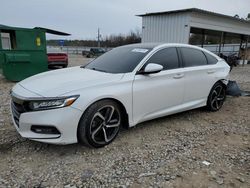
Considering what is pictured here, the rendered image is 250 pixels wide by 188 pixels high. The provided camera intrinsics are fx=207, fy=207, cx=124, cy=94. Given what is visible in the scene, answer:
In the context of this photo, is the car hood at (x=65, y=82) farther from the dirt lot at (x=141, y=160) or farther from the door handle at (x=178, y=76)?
the door handle at (x=178, y=76)

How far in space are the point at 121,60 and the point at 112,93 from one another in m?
0.87

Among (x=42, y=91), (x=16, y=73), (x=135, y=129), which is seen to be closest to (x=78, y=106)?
(x=42, y=91)

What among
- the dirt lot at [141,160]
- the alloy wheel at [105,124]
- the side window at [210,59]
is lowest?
the dirt lot at [141,160]

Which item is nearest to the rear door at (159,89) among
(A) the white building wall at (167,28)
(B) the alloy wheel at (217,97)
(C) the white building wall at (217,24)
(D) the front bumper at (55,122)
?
(D) the front bumper at (55,122)

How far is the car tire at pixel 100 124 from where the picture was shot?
262 cm

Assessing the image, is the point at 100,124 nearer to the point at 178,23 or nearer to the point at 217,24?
the point at 178,23

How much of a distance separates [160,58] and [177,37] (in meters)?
7.26

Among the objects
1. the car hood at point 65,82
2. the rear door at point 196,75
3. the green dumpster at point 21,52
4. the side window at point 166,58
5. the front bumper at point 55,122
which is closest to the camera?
the front bumper at point 55,122

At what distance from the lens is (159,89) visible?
330cm

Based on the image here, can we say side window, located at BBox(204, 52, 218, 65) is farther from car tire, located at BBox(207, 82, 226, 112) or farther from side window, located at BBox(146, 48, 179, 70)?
side window, located at BBox(146, 48, 179, 70)

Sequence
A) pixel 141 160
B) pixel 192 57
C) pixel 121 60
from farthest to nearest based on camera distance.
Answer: pixel 192 57
pixel 121 60
pixel 141 160

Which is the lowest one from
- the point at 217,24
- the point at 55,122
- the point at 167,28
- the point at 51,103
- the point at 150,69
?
the point at 55,122

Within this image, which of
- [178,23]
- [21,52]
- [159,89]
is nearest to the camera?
[159,89]

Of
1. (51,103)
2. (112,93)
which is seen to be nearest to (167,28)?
(112,93)
